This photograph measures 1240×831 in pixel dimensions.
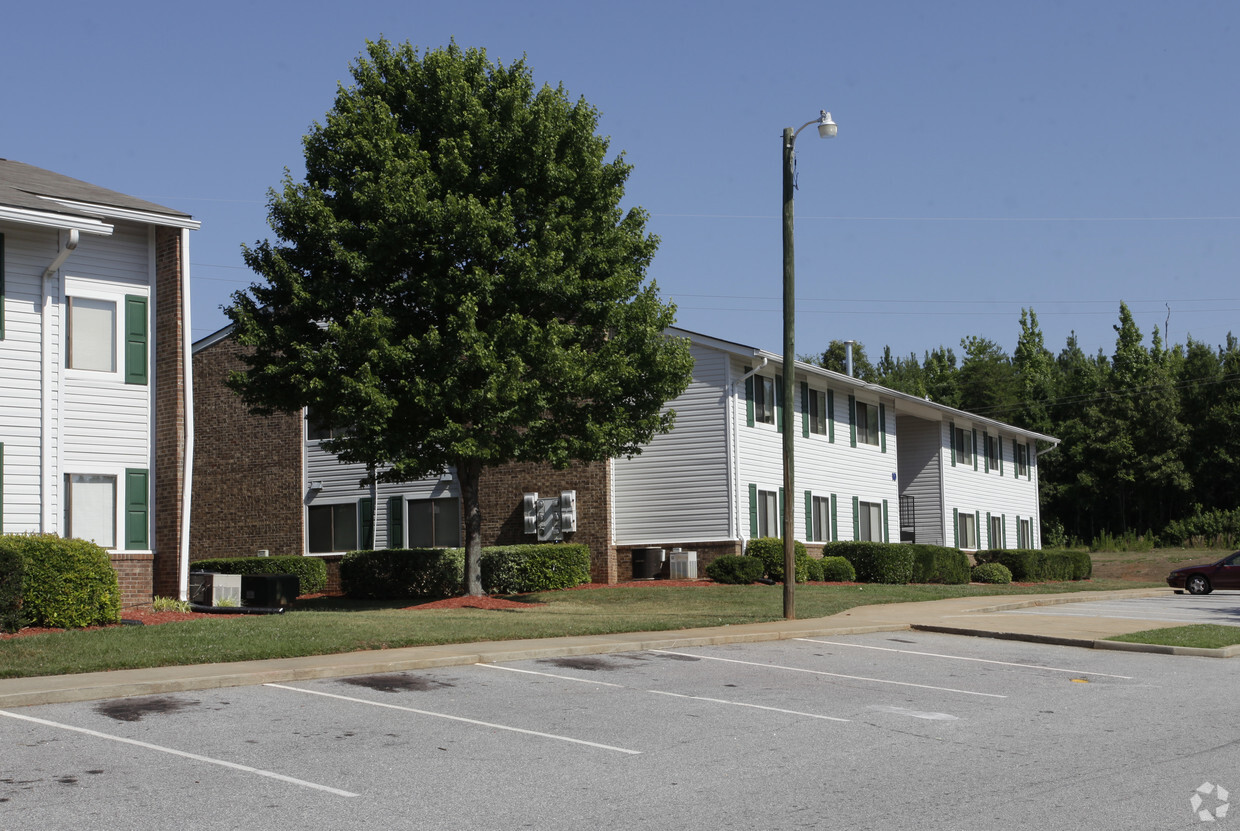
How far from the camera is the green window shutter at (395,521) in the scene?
35.5 metres

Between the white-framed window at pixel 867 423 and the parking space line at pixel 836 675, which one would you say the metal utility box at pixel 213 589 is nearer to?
the parking space line at pixel 836 675

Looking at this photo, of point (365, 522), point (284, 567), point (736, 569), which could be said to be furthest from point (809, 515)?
point (284, 567)

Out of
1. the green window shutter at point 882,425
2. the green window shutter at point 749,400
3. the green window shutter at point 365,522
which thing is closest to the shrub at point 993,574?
the green window shutter at point 882,425

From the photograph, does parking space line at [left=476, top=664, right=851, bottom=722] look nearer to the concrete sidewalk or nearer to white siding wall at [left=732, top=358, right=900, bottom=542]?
the concrete sidewalk

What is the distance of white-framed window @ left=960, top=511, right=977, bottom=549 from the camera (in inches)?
1850

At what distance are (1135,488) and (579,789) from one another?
69.9 metres

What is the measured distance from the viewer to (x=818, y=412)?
3759 centimetres

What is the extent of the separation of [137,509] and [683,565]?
1456 cm

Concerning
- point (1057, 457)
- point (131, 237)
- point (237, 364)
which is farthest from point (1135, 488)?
point (131, 237)

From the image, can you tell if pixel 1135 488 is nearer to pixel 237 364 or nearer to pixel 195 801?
pixel 237 364

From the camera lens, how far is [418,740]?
382 inches

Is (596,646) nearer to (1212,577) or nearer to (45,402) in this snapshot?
(45,402)

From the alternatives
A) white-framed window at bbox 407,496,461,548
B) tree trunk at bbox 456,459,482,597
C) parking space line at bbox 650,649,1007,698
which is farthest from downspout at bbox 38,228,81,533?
white-framed window at bbox 407,496,461,548

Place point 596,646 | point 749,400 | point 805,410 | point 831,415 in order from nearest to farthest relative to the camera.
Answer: point 596,646, point 749,400, point 805,410, point 831,415
